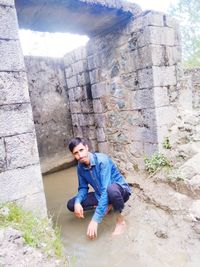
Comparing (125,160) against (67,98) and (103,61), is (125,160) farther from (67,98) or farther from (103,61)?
(67,98)

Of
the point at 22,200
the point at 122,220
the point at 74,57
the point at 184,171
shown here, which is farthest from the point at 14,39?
the point at 74,57

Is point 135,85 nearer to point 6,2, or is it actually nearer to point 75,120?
point 6,2

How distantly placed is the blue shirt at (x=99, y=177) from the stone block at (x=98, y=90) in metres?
2.05

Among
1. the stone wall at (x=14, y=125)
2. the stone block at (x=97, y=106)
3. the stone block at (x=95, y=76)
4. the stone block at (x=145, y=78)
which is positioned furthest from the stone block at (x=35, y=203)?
the stone block at (x=95, y=76)

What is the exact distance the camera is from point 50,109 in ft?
20.0

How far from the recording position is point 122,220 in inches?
128

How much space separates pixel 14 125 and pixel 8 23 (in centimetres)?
103

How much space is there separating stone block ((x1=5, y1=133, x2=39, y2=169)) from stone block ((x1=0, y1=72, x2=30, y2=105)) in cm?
38

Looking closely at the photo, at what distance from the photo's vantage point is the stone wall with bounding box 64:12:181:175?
156 inches

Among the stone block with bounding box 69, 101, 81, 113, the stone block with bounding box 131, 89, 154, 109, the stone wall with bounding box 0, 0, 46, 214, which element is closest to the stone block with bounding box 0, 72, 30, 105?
the stone wall with bounding box 0, 0, 46, 214

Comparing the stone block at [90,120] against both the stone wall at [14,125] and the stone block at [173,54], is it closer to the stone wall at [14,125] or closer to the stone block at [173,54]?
the stone block at [173,54]

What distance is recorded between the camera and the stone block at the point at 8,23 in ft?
8.60

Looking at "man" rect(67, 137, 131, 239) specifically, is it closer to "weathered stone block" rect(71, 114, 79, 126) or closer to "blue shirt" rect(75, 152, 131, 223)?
"blue shirt" rect(75, 152, 131, 223)

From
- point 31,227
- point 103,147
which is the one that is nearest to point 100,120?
point 103,147
